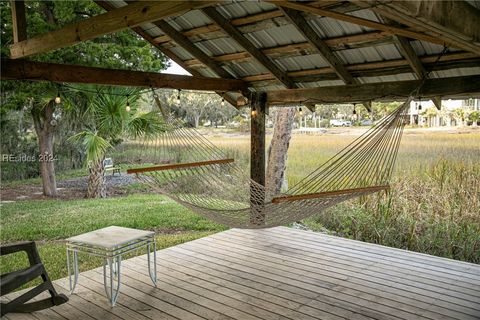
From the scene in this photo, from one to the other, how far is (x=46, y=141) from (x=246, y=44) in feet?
13.6

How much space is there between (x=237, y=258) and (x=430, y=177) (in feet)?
7.97

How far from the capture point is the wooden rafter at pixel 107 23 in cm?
202

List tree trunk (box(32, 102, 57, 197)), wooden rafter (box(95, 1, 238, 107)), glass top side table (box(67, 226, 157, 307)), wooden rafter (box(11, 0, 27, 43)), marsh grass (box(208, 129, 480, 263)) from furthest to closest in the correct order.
Result: tree trunk (box(32, 102, 57, 197)) → marsh grass (box(208, 129, 480, 263)) → wooden rafter (box(95, 1, 238, 107)) → wooden rafter (box(11, 0, 27, 43)) → glass top side table (box(67, 226, 157, 307))

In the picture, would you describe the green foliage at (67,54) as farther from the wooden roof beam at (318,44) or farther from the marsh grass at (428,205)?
the marsh grass at (428,205)

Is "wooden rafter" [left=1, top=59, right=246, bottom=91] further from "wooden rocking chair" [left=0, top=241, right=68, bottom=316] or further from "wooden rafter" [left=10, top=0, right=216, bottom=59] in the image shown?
"wooden rocking chair" [left=0, top=241, right=68, bottom=316]

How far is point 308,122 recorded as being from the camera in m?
6.18

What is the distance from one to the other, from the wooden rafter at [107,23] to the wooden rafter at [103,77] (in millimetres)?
122

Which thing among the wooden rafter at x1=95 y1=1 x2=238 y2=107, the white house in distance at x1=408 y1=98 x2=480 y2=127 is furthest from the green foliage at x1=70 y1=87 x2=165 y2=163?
the white house in distance at x1=408 y1=98 x2=480 y2=127

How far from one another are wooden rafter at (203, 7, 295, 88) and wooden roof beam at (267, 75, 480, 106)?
151 millimetres

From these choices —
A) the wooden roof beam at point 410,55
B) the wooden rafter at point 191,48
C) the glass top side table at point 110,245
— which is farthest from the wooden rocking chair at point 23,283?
the wooden roof beam at point 410,55

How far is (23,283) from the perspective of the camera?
2.26 meters

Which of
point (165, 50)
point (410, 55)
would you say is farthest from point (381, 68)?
point (165, 50)

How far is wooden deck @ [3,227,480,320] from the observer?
8.25ft

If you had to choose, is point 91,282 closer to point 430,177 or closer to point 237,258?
point 237,258
